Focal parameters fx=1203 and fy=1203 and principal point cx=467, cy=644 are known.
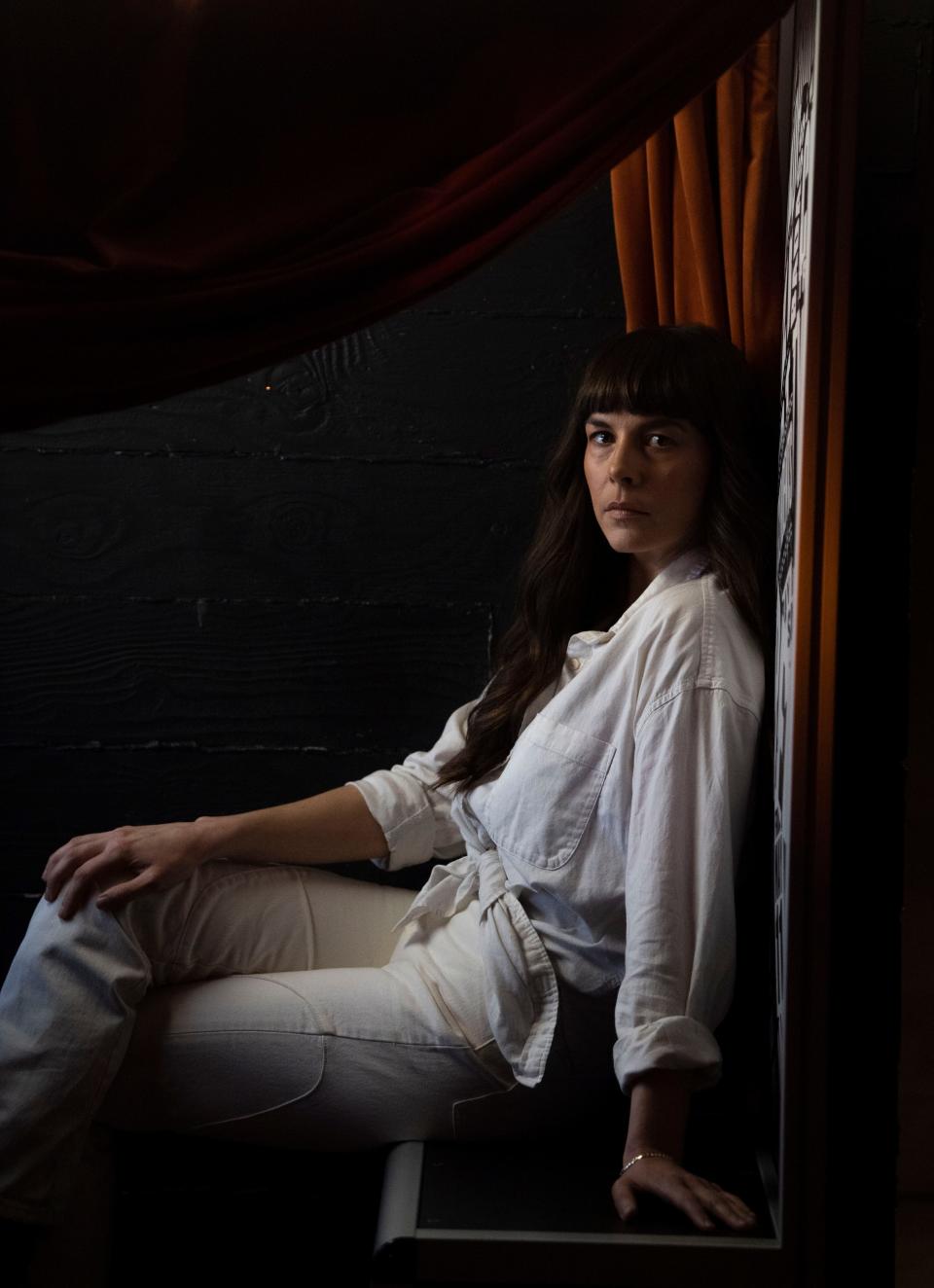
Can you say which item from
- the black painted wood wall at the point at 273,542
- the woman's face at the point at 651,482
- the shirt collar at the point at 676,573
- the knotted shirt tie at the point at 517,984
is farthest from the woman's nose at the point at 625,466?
the knotted shirt tie at the point at 517,984

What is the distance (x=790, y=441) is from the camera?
4.10ft

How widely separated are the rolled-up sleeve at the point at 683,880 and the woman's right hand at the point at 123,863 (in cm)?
56

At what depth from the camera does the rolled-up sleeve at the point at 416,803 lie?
1643mm

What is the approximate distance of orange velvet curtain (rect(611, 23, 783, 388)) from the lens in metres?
1.50

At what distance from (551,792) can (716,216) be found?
0.78 meters

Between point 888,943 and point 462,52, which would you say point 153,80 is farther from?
point 888,943

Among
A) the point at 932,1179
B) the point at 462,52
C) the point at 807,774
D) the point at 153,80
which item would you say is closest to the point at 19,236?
the point at 153,80

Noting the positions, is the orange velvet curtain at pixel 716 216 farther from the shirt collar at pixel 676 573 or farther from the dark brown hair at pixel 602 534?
the shirt collar at pixel 676 573

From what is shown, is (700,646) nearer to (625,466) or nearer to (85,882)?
(625,466)

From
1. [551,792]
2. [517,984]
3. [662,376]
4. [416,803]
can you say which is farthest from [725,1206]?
[662,376]

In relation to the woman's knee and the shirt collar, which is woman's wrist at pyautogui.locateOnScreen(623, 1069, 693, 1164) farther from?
the shirt collar

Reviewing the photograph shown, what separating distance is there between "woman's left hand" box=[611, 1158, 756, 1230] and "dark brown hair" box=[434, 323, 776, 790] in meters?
0.53

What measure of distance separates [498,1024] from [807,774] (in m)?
0.43

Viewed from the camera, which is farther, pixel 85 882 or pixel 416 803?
pixel 416 803
